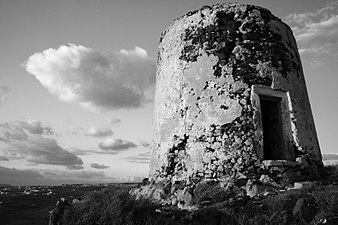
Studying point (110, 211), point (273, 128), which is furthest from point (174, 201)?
point (273, 128)

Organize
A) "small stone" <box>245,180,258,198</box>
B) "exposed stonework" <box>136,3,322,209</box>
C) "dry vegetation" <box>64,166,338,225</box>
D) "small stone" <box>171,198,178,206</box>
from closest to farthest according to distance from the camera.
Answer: "dry vegetation" <box>64,166,338,225</box> < "small stone" <box>245,180,258,198</box> < "small stone" <box>171,198,178,206</box> < "exposed stonework" <box>136,3,322,209</box>

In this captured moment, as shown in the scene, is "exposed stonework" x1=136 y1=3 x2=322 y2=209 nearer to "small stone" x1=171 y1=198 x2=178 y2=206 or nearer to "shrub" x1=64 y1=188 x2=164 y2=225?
"small stone" x1=171 y1=198 x2=178 y2=206

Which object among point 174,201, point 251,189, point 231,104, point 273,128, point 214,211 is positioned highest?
point 231,104

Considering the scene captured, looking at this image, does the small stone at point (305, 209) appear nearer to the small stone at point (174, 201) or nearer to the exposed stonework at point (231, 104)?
the exposed stonework at point (231, 104)

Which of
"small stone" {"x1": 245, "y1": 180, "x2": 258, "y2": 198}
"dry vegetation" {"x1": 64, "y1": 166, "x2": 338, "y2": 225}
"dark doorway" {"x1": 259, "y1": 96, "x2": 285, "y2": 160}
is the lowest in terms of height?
"dry vegetation" {"x1": 64, "y1": 166, "x2": 338, "y2": 225}

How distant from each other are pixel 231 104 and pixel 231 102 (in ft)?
0.13

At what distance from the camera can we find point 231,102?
5.12 m

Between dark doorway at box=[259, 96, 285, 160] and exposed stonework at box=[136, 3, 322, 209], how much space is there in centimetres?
2

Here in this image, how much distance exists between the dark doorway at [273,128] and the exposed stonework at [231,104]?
24mm

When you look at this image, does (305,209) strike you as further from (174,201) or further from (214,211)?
(174,201)

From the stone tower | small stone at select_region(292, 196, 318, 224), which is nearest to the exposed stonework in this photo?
the stone tower

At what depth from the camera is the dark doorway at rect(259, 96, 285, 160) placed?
5.62m

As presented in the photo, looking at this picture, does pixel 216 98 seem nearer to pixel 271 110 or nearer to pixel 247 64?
pixel 247 64

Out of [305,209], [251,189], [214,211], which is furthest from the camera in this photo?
[251,189]
